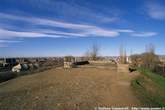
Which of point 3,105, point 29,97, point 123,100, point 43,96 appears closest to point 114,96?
point 123,100

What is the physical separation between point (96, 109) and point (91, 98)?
5.10 feet

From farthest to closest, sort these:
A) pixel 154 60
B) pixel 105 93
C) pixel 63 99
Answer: pixel 154 60 < pixel 105 93 < pixel 63 99

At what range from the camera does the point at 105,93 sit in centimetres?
1015

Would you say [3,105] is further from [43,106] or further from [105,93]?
[105,93]

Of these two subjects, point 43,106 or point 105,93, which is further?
point 105,93

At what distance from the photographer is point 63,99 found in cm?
859

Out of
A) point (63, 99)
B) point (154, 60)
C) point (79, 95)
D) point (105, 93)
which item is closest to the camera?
point (63, 99)

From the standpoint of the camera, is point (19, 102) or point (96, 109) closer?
point (96, 109)

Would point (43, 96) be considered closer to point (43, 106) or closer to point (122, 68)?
point (43, 106)

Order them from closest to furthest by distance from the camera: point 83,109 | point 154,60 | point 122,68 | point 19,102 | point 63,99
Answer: point 83,109
point 19,102
point 63,99
point 122,68
point 154,60

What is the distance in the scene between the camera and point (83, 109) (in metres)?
7.34

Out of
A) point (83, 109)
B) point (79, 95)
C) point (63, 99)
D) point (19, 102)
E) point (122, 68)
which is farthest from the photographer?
point (122, 68)

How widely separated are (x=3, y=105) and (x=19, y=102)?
0.66 metres

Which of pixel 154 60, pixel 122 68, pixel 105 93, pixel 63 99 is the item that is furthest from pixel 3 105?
pixel 154 60
